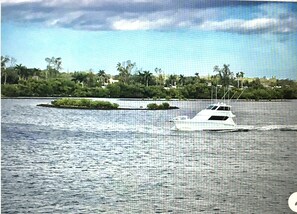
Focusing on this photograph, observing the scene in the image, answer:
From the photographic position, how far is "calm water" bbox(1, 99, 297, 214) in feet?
12.9

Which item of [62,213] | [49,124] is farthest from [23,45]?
[62,213]

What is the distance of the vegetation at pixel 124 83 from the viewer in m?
3.98

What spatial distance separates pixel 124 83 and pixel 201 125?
1.95ft

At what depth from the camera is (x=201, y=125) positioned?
419 cm

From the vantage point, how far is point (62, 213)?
392 centimetres

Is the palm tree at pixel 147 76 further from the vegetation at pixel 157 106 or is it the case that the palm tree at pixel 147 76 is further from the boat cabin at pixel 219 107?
the boat cabin at pixel 219 107

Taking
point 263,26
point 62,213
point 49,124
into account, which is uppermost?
point 263,26

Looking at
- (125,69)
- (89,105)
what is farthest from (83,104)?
(125,69)

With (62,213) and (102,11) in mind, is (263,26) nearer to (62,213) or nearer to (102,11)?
(102,11)

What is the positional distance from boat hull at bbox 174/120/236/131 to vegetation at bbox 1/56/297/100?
0.17m

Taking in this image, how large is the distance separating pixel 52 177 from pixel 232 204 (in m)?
1.21

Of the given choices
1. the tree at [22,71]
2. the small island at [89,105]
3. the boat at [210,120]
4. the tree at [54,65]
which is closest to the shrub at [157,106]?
the small island at [89,105]

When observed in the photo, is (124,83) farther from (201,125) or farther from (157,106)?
(201,125)

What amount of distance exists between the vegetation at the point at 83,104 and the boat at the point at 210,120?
0.45 meters
